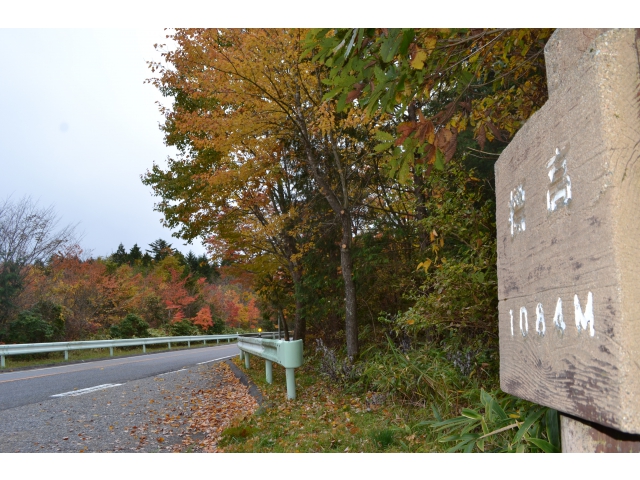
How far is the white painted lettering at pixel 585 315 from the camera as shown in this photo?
0.94 metres

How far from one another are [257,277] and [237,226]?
2086 mm

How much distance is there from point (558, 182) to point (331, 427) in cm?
360

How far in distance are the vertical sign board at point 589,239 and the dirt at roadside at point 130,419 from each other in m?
3.29

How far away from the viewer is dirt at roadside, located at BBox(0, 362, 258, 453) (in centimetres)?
385

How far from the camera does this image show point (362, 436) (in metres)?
3.69

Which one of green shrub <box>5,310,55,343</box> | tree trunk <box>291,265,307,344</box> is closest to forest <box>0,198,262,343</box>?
green shrub <box>5,310,55,343</box>

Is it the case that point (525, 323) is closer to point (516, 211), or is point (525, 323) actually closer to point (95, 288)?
point (516, 211)

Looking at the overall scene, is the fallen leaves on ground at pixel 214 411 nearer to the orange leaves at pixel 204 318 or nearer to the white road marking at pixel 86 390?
the white road marking at pixel 86 390

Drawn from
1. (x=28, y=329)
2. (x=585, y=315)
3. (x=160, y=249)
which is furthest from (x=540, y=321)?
(x=160, y=249)

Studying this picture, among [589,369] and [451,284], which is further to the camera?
[451,284]
